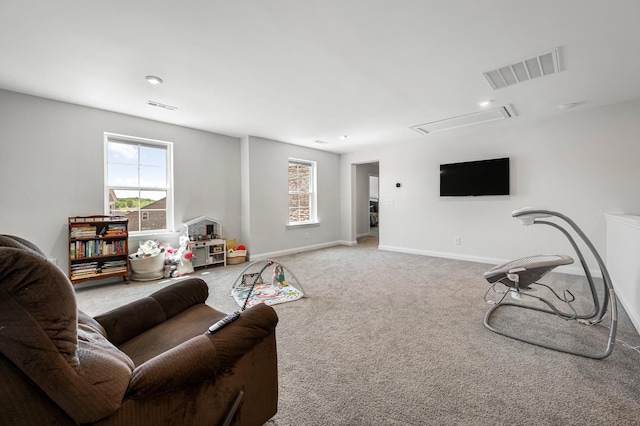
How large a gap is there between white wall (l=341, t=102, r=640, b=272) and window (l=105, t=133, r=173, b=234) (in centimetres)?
429

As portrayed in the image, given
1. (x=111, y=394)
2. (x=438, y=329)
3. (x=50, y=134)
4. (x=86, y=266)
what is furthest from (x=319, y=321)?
(x=50, y=134)

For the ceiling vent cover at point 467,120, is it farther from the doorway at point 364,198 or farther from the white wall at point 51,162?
the white wall at point 51,162

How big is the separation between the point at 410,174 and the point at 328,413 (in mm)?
5086

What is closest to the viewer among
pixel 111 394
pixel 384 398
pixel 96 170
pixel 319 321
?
pixel 111 394

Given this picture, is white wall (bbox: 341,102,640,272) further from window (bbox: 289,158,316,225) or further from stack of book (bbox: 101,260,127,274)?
stack of book (bbox: 101,260,127,274)

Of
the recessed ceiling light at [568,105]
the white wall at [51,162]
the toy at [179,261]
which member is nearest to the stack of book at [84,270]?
the white wall at [51,162]

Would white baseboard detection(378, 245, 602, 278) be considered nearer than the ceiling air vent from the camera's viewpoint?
No

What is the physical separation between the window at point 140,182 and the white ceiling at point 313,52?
1.93 ft

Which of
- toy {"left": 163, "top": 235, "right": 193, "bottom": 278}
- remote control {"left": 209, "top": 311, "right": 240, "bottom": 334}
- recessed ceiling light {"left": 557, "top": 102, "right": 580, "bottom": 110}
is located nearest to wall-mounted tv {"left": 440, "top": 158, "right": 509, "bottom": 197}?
recessed ceiling light {"left": 557, "top": 102, "right": 580, "bottom": 110}

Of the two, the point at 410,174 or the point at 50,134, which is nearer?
the point at 50,134

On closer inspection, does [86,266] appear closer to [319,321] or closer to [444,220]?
[319,321]

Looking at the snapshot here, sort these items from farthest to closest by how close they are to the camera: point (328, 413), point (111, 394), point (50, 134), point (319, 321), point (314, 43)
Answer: point (50, 134) → point (319, 321) → point (314, 43) → point (328, 413) → point (111, 394)

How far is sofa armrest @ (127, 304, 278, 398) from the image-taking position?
2.93 feet

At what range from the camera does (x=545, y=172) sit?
4.24m
